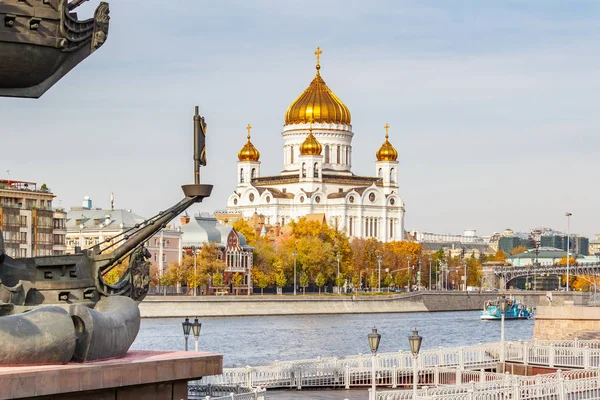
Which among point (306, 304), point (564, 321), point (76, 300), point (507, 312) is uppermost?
point (76, 300)

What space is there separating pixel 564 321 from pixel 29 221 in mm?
54209

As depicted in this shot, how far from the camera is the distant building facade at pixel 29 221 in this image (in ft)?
307

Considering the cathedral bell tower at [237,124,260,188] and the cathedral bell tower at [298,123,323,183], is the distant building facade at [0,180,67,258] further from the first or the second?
the cathedral bell tower at [237,124,260,188]

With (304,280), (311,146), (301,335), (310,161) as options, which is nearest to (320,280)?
(304,280)

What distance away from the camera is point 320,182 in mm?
171000

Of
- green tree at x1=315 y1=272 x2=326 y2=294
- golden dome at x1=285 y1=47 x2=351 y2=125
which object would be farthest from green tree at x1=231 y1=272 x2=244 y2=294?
golden dome at x1=285 y1=47 x2=351 y2=125

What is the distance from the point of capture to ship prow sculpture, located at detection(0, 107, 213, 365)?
18.0m

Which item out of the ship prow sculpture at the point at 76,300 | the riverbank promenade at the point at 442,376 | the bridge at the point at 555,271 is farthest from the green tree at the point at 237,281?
the ship prow sculpture at the point at 76,300

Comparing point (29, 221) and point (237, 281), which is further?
point (237, 281)

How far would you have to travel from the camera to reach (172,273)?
112 metres

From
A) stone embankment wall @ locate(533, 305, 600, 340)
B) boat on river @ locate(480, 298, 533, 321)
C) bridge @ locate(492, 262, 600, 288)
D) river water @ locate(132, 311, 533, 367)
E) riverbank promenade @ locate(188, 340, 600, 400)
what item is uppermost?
bridge @ locate(492, 262, 600, 288)

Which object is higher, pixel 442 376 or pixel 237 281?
pixel 237 281

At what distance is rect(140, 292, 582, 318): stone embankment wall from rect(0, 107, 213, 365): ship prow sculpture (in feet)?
194

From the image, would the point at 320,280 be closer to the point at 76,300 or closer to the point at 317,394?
the point at 317,394
